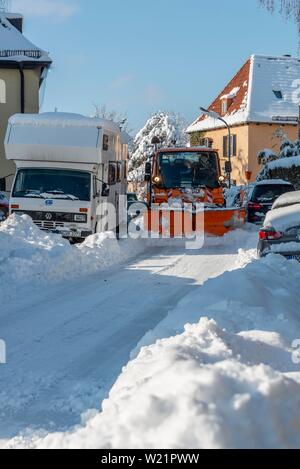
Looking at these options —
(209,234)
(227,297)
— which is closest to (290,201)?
(227,297)

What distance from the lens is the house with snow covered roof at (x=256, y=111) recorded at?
5366 cm

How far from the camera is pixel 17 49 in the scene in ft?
113

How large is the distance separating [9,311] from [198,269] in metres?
5.60

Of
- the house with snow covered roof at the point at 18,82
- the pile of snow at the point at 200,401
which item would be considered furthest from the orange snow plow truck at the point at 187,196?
the pile of snow at the point at 200,401

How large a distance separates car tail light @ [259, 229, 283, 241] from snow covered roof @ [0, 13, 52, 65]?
24782 millimetres

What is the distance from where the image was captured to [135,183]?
6219 cm

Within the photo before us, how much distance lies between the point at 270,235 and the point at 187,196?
10.8 meters

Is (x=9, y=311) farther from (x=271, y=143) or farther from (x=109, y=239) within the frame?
(x=271, y=143)

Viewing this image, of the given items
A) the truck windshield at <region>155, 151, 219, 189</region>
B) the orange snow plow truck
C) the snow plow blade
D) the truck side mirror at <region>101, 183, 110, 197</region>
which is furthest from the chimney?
the truck side mirror at <region>101, 183, 110, 197</region>

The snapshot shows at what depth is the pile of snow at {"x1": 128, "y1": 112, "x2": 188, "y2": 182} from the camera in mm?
68562

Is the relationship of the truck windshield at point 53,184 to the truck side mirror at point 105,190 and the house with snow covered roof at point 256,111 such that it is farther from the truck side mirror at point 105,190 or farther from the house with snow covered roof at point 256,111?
the house with snow covered roof at point 256,111

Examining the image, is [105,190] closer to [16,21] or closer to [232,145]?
[16,21]

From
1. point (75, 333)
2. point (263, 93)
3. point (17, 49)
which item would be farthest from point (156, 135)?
point (75, 333)

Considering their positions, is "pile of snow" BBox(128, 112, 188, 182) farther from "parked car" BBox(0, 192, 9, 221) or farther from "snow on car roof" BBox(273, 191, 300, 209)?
"snow on car roof" BBox(273, 191, 300, 209)
